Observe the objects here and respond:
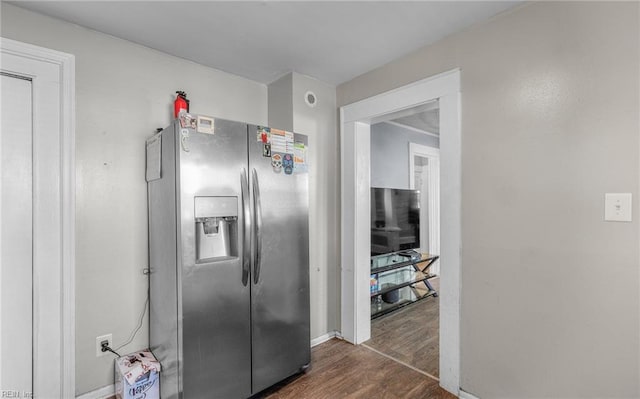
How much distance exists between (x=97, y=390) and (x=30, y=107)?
5.78 ft

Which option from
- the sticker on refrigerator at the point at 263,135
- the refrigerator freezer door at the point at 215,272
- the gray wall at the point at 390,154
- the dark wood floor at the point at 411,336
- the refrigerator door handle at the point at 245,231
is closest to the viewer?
the refrigerator freezer door at the point at 215,272

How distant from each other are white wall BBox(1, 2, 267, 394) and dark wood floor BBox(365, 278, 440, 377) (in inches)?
76.5

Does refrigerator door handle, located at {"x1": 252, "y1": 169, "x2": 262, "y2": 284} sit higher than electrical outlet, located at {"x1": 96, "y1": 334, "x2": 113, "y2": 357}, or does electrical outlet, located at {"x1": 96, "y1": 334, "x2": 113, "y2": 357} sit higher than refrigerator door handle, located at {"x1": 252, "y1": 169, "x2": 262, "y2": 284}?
refrigerator door handle, located at {"x1": 252, "y1": 169, "x2": 262, "y2": 284}

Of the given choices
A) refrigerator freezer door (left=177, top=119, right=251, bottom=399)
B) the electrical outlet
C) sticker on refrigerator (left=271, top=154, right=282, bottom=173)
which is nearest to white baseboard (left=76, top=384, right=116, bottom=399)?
the electrical outlet

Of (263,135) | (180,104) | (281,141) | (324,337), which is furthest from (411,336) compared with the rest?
(180,104)

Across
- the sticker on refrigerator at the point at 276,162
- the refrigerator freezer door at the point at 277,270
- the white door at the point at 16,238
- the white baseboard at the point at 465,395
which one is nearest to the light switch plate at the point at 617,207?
the white baseboard at the point at 465,395

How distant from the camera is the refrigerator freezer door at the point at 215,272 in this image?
1.67 meters

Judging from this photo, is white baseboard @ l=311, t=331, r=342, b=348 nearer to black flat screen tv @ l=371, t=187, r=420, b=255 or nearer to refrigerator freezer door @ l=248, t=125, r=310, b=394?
refrigerator freezer door @ l=248, t=125, r=310, b=394

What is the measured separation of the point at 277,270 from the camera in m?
2.04

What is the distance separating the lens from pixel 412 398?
1.96 meters

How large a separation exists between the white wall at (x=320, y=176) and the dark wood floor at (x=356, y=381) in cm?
39

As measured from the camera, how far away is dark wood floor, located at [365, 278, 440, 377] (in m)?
2.45

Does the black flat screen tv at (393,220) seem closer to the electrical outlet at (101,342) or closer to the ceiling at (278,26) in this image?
the ceiling at (278,26)

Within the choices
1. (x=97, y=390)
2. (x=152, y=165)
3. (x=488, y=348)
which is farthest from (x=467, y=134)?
(x=97, y=390)
